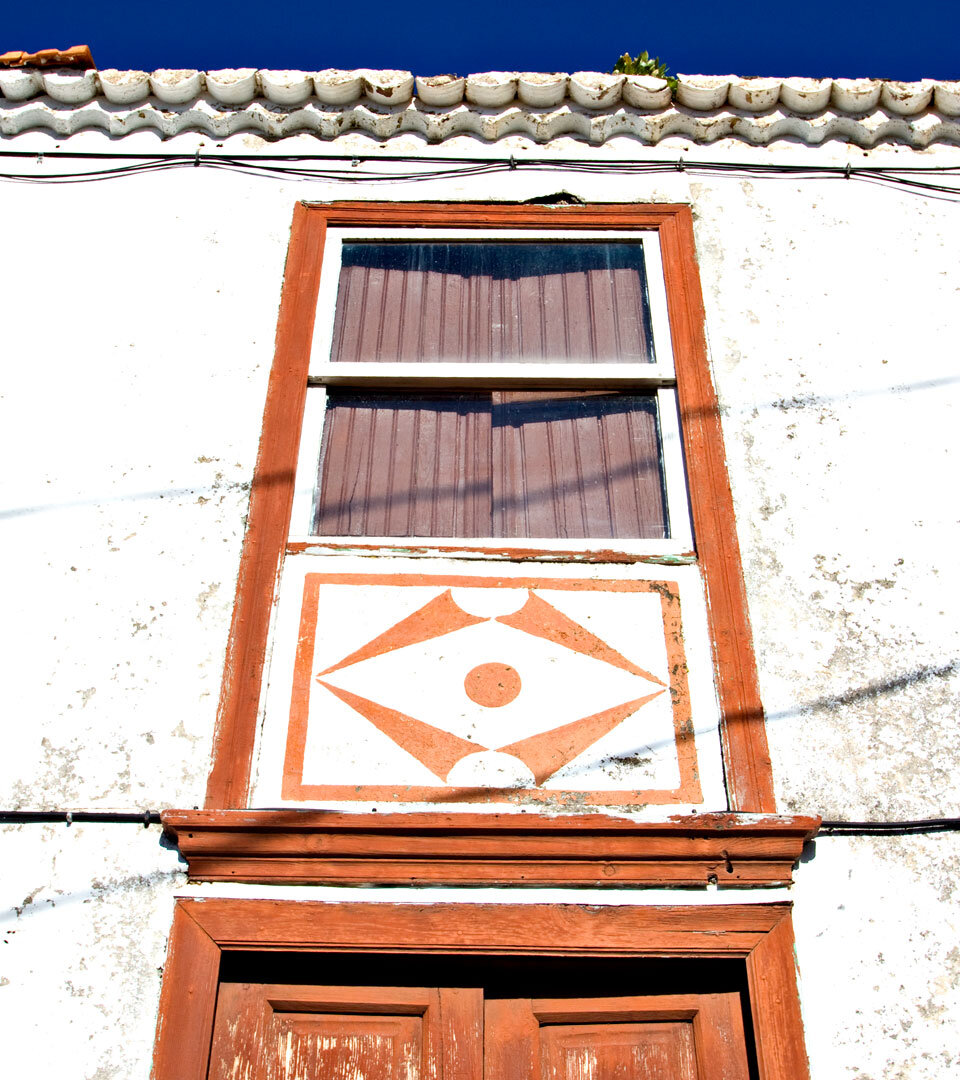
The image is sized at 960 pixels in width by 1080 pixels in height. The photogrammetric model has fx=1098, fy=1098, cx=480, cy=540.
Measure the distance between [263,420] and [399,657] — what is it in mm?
1207

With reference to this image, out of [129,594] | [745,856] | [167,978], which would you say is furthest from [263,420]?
[745,856]

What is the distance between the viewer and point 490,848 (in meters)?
3.28

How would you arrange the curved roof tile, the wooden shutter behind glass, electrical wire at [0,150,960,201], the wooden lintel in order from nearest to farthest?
1. the wooden lintel
2. the wooden shutter behind glass
3. electrical wire at [0,150,960,201]
4. the curved roof tile

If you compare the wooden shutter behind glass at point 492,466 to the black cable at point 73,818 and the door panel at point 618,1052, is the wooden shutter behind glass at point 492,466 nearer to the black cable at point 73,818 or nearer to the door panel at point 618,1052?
the black cable at point 73,818

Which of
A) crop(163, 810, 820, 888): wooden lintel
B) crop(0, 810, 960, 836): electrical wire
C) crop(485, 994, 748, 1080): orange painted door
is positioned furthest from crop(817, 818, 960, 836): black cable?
crop(485, 994, 748, 1080): orange painted door

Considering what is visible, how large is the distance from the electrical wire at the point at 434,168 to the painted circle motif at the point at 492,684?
103 inches

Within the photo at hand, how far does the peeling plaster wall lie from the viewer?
10.4 feet

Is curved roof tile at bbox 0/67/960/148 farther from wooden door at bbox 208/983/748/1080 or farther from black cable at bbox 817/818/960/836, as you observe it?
wooden door at bbox 208/983/748/1080

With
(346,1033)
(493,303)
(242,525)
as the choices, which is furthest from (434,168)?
(346,1033)

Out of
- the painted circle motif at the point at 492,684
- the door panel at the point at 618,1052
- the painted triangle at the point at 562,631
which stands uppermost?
the painted triangle at the point at 562,631

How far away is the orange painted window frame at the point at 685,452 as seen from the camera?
3.51 meters

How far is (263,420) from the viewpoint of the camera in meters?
4.30

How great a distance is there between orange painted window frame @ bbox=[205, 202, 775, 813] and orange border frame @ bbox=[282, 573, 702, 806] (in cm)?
12

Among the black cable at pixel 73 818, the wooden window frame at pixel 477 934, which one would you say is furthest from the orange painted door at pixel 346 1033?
the black cable at pixel 73 818
